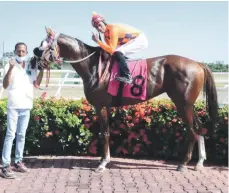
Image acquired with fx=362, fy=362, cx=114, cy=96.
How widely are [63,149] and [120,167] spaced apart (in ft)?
4.45

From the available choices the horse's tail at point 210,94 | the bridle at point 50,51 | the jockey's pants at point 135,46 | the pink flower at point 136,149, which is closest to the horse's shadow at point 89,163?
the pink flower at point 136,149

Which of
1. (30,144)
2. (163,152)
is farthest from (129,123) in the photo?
(30,144)

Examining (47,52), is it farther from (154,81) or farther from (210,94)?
(210,94)

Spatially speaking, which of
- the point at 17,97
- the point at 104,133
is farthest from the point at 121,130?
the point at 17,97

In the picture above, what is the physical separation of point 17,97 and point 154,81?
2.22 m

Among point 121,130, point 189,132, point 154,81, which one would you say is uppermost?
point 154,81

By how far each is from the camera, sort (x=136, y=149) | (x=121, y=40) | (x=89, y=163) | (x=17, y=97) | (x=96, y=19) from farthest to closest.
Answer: (x=136, y=149) → (x=89, y=163) → (x=121, y=40) → (x=96, y=19) → (x=17, y=97)

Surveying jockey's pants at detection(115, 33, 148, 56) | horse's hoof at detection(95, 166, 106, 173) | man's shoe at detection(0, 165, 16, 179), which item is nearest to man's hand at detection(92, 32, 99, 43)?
jockey's pants at detection(115, 33, 148, 56)

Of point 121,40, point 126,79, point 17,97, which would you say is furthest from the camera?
point 121,40

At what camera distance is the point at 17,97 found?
17.6 feet

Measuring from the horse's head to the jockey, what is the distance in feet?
2.20

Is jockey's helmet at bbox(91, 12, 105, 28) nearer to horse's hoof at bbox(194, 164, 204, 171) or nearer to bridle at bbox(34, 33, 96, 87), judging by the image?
bridle at bbox(34, 33, 96, 87)

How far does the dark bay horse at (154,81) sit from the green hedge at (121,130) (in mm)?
488

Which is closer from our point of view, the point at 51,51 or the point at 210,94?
the point at 51,51
